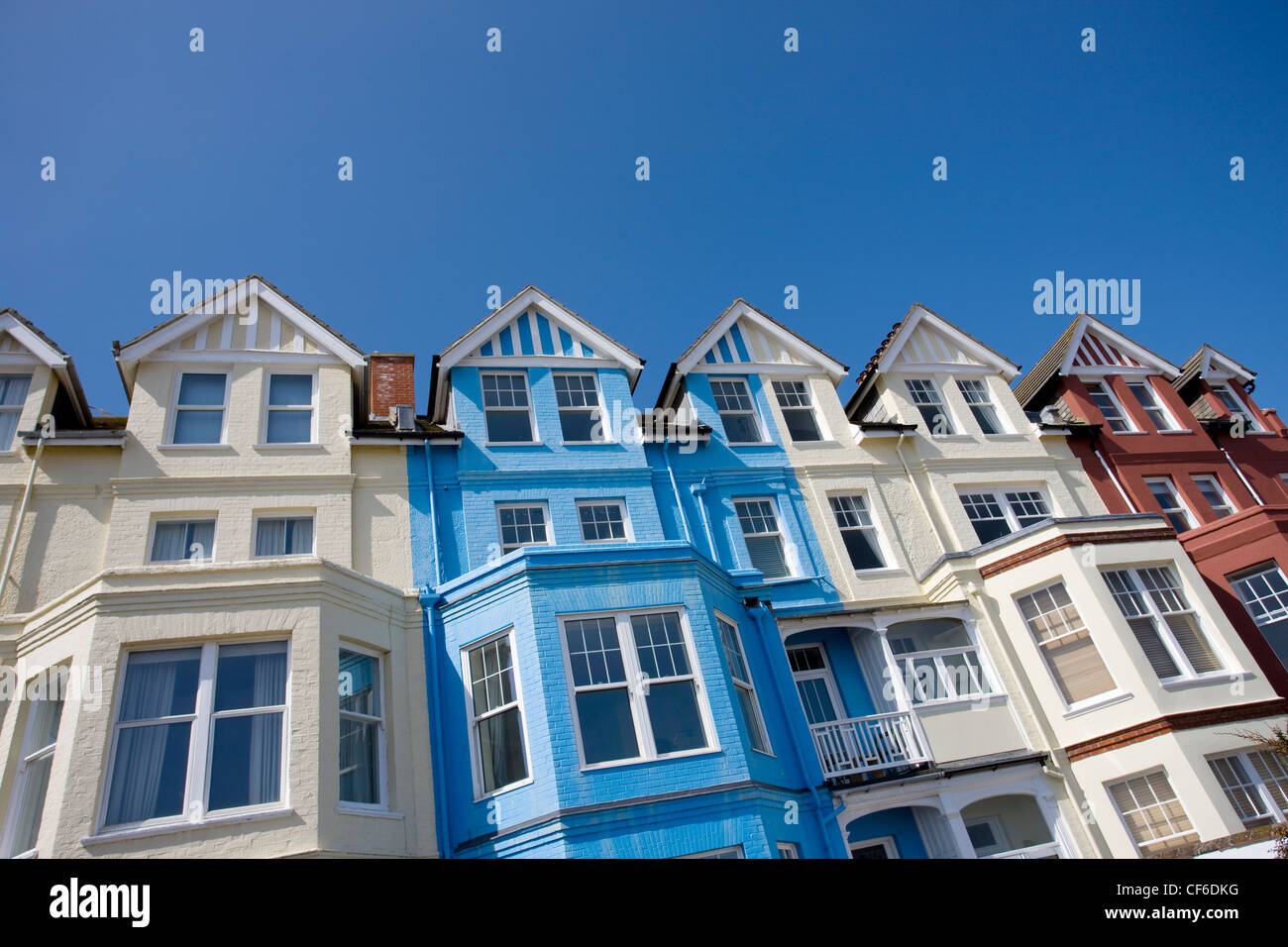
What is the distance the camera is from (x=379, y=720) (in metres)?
14.6

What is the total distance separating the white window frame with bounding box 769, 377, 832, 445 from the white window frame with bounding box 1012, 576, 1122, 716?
6.20 meters

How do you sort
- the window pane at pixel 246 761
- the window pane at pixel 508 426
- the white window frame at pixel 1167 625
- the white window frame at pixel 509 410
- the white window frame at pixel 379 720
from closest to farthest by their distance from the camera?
the window pane at pixel 246 761 → the white window frame at pixel 379 720 → the white window frame at pixel 1167 625 → the white window frame at pixel 509 410 → the window pane at pixel 508 426

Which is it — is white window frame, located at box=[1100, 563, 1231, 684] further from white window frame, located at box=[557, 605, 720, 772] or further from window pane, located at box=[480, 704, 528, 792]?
window pane, located at box=[480, 704, 528, 792]

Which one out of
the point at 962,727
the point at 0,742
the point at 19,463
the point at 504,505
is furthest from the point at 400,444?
the point at 962,727

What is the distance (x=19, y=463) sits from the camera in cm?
1652

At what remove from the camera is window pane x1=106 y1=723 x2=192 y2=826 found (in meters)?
11.6

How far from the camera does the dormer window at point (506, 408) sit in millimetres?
19953

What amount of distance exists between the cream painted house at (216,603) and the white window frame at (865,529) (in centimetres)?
976

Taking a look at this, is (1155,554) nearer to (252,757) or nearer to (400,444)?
(400,444)

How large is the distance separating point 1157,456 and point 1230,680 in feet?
26.6

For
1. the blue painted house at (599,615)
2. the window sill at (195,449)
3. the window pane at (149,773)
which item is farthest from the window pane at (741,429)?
the window pane at (149,773)

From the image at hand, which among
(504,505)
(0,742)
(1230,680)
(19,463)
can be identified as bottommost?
(1230,680)

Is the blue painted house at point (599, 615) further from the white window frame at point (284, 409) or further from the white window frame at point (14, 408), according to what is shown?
the white window frame at point (14, 408)

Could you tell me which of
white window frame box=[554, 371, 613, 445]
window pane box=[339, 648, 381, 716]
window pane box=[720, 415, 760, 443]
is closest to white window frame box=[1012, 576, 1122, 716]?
window pane box=[720, 415, 760, 443]
